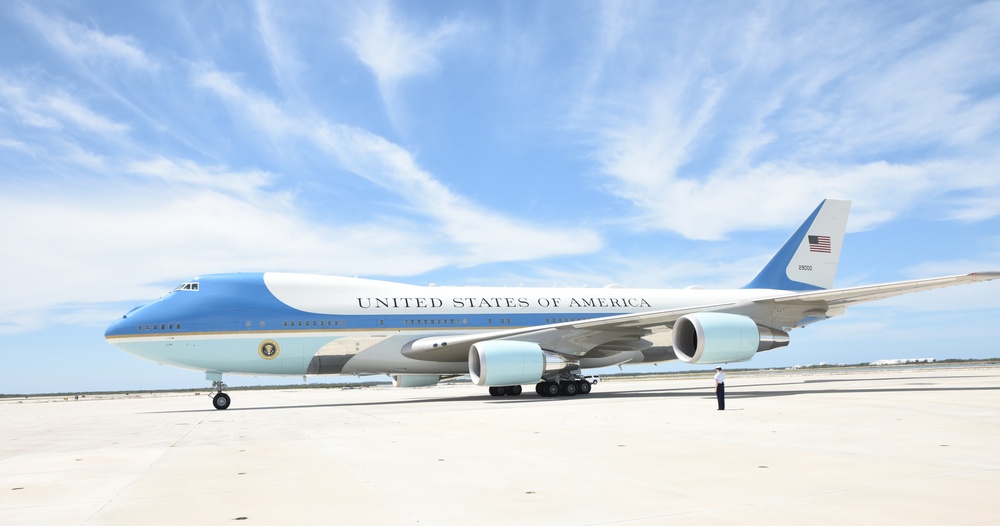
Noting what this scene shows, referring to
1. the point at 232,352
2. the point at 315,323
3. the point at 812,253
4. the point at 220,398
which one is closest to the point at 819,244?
the point at 812,253

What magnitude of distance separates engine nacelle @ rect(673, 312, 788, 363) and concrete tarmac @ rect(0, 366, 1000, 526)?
234 inches

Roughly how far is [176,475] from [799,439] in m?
7.55

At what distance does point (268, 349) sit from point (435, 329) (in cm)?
508

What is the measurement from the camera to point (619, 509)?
529cm

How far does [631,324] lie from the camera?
21219 millimetres

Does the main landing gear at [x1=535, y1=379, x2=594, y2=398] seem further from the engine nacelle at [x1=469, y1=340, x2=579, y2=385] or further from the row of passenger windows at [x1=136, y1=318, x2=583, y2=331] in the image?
the row of passenger windows at [x1=136, y1=318, x2=583, y2=331]

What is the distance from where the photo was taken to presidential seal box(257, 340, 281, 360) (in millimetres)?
20531

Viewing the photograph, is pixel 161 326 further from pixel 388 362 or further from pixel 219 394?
pixel 388 362

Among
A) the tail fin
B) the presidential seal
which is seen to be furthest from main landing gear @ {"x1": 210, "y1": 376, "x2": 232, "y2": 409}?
the tail fin

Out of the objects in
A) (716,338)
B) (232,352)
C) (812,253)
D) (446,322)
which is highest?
(812,253)

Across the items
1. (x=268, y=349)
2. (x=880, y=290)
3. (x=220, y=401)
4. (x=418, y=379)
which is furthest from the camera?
(x=418, y=379)

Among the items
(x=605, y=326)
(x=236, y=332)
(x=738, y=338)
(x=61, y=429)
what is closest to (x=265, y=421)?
(x=61, y=429)

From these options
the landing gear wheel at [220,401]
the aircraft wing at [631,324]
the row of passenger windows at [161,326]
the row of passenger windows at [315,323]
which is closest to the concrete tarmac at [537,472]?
the row of passenger windows at [161,326]

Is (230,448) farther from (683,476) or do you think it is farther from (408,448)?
(683,476)
